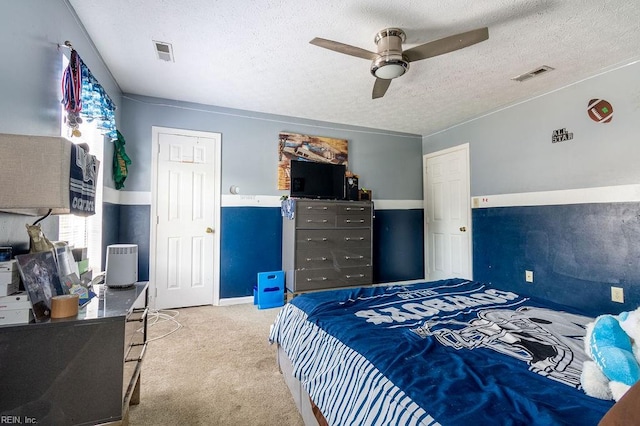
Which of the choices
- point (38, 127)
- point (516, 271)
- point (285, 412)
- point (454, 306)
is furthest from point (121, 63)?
point (516, 271)

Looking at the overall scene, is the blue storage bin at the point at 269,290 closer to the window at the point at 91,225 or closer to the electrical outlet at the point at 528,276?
the window at the point at 91,225

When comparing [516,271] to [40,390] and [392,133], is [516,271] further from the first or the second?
[40,390]

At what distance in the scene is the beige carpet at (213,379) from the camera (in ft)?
5.20

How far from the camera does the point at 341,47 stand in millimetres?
2006

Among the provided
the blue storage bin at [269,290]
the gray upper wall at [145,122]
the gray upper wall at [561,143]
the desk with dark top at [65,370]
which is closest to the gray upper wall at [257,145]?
the gray upper wall at [145,122]

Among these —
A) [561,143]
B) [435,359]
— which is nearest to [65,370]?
[435,359]

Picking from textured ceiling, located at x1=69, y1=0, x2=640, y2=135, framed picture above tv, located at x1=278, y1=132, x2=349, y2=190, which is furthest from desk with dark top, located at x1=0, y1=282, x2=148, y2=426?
framed picture above tv, located at x1=278, y1=132, x2=349, y2=190

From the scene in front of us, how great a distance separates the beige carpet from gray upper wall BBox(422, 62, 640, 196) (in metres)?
3.28

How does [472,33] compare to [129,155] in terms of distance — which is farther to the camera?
[129,155]

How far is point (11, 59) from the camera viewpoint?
131cm

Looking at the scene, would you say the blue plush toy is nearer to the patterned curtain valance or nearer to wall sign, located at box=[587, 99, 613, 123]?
wall sign, located at box=[587, 99, 613, 123]

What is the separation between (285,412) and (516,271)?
10.1 feet

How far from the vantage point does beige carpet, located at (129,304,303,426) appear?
1.59 m

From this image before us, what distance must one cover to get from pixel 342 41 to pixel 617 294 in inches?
127
